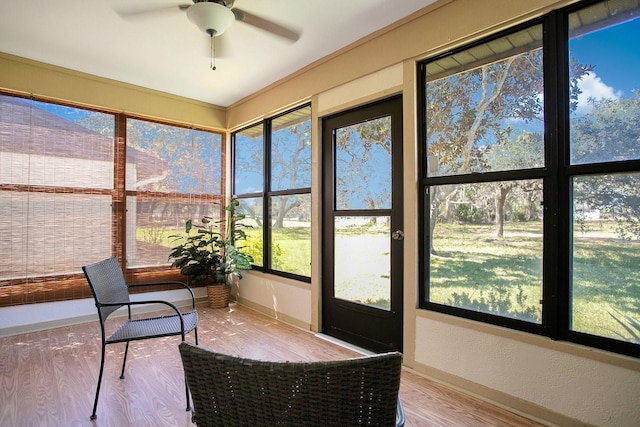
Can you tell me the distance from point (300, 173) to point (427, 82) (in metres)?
1.66

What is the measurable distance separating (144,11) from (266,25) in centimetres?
92

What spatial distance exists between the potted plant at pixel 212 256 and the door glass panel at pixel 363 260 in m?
1.48

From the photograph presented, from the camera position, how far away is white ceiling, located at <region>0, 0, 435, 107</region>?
2486 millimetres

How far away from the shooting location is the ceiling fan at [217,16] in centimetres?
229

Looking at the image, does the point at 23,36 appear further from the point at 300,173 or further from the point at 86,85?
the point at 300,173

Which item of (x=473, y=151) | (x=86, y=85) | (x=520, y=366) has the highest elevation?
(x=86, y=85)

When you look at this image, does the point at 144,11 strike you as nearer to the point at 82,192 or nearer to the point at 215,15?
the point at 215,15

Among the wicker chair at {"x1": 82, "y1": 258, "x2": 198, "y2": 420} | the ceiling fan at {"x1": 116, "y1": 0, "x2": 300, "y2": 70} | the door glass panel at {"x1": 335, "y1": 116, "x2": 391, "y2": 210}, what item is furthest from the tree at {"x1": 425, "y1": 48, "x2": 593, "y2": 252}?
the wicker chair at {"x1": 82, "y1": 258, "x2": 198, "y2": 420}

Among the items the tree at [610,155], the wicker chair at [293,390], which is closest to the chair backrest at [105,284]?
the wicker chair at [293,390]

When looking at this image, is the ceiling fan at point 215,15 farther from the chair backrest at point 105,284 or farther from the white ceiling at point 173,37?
the chair backrest at point 105,284

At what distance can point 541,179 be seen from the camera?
1.99 m

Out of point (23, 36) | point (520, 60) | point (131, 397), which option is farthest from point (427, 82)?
point (23, 36)

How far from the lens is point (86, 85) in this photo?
374 centimetres

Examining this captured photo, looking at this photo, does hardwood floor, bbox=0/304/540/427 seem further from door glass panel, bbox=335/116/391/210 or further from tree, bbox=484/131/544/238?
door glass panel, bbox=335/116/391/210
